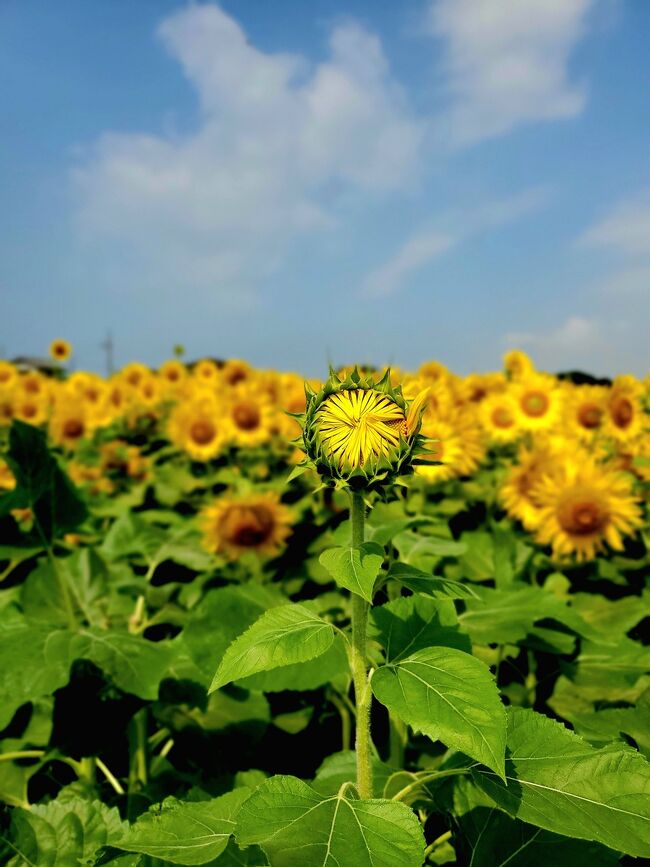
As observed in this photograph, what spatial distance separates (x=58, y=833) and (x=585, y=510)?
2.19 meters

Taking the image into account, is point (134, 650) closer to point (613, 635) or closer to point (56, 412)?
point (613, 635)

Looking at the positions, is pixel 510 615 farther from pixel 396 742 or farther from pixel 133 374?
pixel 133 374

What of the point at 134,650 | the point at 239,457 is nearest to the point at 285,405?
the point at 239,457

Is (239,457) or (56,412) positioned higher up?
(56,412)

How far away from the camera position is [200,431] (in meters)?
4.99

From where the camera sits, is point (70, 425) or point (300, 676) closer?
point (300, 676)

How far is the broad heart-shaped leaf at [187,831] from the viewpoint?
0.98 m

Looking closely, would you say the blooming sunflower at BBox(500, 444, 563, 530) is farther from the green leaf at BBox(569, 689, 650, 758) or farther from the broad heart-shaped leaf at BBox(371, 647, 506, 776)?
the broad heart-shaped leaf at BBox(371, 647, 506, 776)

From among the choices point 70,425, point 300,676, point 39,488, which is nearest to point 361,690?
point 300,676

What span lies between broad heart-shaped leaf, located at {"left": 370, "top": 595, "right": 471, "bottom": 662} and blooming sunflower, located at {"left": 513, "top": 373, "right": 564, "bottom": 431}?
3298 mm

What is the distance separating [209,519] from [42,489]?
55.5 inches

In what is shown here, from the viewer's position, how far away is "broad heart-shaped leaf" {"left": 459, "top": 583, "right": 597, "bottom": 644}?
1627 millimetres

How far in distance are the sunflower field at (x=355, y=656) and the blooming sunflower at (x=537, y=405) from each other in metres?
0.01

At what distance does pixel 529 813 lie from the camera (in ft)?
3.09
